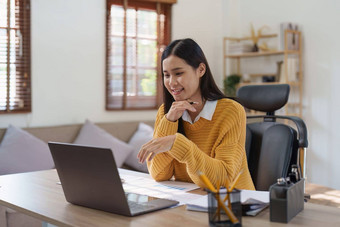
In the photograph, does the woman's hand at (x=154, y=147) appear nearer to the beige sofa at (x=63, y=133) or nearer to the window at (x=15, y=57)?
the beige sofa at (x=63, y=133)

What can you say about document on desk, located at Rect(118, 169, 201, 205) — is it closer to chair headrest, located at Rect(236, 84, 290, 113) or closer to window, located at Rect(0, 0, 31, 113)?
chair headrest, located at Rect(236, 84, 290, 113)

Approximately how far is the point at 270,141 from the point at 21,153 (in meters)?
2.10

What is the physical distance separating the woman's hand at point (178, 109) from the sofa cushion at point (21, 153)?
1962 millimetres

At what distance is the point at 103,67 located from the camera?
14.4 ft

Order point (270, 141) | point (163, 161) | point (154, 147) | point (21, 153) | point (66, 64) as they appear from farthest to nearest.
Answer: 1. point (66, 64)
2. point (21, 153)
3. point (270, 141)
4. point (163, 161)
5. point (154, 147)

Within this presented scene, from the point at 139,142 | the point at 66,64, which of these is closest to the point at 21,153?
the point at 66,64

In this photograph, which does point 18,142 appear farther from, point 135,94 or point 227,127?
point 227,127

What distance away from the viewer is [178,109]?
1876 millimetres

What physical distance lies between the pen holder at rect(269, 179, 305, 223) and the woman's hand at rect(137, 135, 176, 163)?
1.35ft

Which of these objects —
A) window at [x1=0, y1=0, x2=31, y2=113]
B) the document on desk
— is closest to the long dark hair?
the document on desk

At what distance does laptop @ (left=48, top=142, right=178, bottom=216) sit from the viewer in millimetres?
1334

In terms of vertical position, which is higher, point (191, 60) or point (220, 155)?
point (191, 60)

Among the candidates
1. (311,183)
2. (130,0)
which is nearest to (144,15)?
(130,0)

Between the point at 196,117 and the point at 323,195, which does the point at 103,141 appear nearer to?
the point at 323,195
